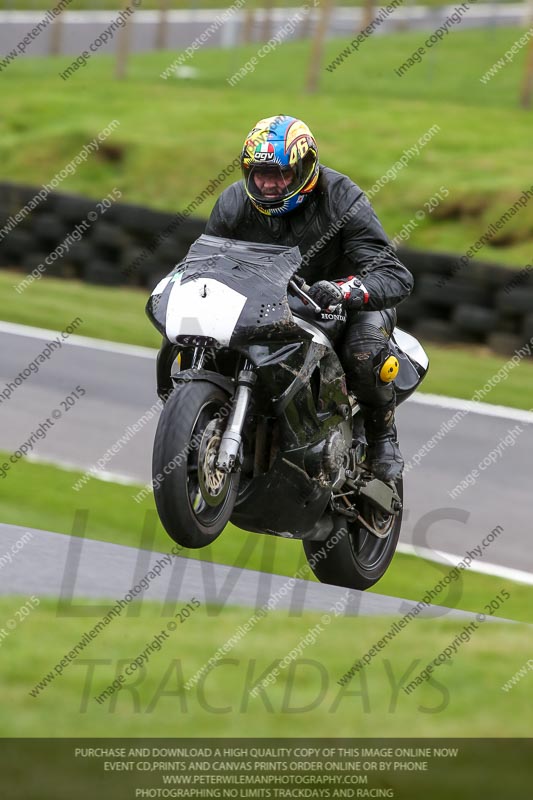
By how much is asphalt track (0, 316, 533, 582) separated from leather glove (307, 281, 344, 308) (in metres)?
2.06

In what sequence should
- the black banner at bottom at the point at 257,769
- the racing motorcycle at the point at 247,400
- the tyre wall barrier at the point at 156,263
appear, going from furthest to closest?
the tyre wall barrier at the point at 156,263
the racing motorcycle at the point at 247,400
the black banner at bottom at the point at 257,769

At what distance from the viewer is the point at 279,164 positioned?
5.20 m

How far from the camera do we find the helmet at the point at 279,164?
520 centimetres

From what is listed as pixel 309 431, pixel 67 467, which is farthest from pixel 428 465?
pixel 309 431

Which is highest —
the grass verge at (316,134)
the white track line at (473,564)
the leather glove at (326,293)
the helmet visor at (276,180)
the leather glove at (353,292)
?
the helmet visor at (276,180)

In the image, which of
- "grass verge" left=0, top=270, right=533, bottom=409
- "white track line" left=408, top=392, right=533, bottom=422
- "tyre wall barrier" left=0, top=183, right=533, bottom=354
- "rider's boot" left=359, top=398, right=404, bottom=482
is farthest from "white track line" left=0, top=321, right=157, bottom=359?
"rider's boot" left=359, top=398, right=404, bottom=482

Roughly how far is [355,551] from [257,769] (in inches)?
106

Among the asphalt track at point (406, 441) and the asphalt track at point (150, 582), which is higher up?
the asphalt track at point (150, 582)

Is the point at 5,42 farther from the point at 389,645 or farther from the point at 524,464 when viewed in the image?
the point at 389,645

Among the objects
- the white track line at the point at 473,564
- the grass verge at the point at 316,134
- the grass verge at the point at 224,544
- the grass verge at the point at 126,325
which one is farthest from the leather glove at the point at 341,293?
the grass verge at the point at 316,134

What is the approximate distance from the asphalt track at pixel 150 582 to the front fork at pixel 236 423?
57cm

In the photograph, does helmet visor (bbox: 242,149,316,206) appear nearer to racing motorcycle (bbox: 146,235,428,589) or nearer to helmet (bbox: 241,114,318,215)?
helmet (bbox: 241,114,318,215)

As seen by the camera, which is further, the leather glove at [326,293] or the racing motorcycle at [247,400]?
the leather glove at [326,293]

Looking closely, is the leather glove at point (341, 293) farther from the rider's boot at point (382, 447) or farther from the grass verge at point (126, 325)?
the grass verge at point (126, 325)
